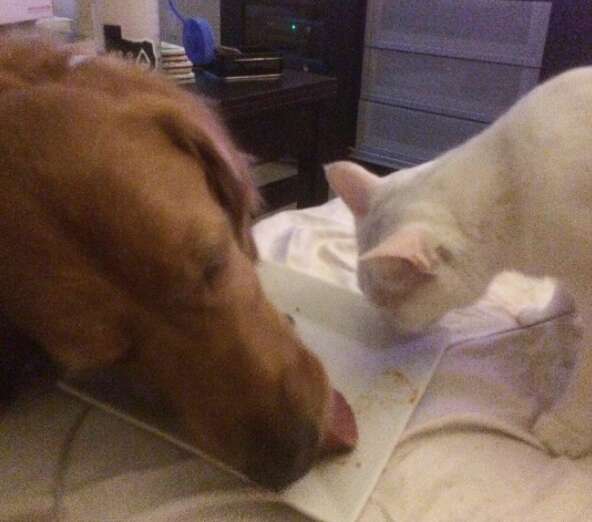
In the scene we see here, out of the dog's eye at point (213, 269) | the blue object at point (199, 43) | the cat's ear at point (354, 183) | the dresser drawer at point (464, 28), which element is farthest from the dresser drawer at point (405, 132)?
the dog's eye at point (213, 269)

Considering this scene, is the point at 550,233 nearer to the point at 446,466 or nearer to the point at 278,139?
the point at 446,466

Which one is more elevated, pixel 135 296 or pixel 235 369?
A: pixel 135 296

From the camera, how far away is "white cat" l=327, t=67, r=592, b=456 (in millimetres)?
920

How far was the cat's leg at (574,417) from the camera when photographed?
0.89m

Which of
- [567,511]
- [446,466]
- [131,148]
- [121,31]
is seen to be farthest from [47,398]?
[121,31]

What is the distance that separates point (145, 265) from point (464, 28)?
2536 mm

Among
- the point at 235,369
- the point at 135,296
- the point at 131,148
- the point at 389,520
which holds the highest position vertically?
the point at 131,148

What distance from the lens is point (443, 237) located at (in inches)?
38.5

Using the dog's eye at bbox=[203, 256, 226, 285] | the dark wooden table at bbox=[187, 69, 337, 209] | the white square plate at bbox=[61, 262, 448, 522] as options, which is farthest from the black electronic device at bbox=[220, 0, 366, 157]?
the dog's eye at bbox=[203, 256, 226, 285]

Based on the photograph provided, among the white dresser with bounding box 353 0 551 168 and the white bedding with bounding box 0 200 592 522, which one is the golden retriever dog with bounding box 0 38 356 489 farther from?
the white dresser with bounding box 353 0 551 168

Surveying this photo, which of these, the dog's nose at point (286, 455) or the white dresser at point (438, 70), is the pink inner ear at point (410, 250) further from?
the white dresser at point (438, 70)

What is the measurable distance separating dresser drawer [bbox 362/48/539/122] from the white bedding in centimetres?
192

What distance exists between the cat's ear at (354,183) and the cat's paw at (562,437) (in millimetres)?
476

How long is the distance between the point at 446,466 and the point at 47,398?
57 centimetres
